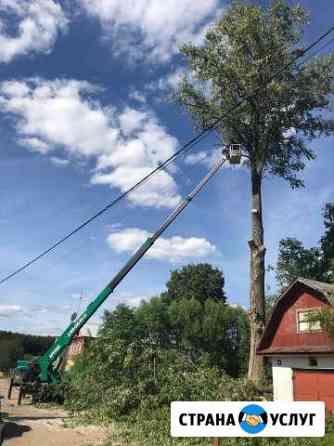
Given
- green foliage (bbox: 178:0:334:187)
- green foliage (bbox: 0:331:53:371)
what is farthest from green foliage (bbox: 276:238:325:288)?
green foliage (bbox: 0:331:53:371)

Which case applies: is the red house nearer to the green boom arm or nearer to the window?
the window

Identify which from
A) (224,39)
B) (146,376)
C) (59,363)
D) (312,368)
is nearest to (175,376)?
(146,376)

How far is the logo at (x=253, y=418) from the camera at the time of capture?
559cm

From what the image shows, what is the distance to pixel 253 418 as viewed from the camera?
5.61 m

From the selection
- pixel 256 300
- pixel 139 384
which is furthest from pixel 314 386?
pixel 139 384

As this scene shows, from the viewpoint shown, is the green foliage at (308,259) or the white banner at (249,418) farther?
the green foliage at (308,259)

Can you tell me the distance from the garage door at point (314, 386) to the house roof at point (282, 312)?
962 mm

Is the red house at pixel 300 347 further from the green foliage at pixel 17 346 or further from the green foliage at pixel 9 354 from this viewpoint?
the green foliage at pixel 9 354

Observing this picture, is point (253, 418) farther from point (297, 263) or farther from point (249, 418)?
point (297, 263)

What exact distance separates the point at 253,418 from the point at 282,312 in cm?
1713

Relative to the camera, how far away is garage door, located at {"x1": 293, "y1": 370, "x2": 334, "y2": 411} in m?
18.5

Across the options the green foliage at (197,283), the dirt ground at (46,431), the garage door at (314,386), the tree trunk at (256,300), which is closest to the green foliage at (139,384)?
the dirt ground at (46,431)

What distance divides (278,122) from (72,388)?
52.6 ft

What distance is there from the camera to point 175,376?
57.3 feet
